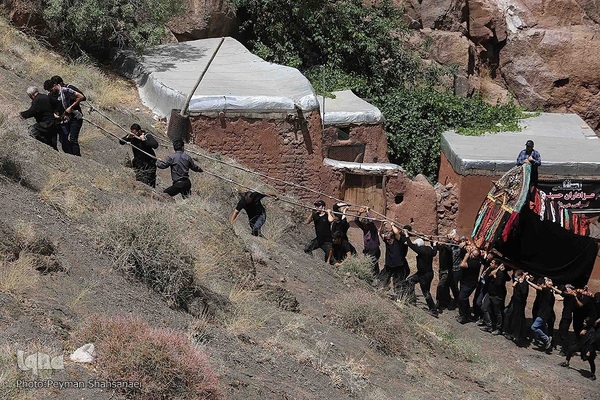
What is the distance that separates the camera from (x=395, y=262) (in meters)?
15.7

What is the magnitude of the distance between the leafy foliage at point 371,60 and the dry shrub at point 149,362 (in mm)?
16298

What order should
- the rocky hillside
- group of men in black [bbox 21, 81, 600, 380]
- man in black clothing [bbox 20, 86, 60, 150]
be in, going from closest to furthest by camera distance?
man in black clothing [bbox 20, 86, 60, 150] → group of men in black [bbox 21, 81, 600, 380] → the rocky hillside

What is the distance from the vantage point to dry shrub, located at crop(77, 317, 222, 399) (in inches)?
Result: 295

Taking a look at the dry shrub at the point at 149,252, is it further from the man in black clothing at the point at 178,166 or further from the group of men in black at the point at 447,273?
the group of men in black at the point at 447,273

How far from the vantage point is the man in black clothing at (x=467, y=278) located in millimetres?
15836

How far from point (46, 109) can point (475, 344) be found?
733 centimetres

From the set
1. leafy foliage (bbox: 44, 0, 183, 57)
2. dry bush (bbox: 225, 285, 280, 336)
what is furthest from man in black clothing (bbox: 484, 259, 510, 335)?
leafy foliage (bbox: 44, 0, 183, 57)

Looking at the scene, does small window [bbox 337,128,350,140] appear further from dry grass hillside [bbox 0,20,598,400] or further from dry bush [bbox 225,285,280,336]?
dry bush [bbox 225,285,280,336]

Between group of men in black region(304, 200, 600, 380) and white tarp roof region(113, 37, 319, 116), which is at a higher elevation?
white tarp roof region(113, 37, 319, 116)

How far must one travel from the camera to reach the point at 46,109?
14016mm

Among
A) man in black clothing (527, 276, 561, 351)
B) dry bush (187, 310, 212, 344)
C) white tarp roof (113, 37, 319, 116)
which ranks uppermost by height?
dry bush (187, 310, 212, 344)

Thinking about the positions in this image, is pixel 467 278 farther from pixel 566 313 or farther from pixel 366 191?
pixel 366 191

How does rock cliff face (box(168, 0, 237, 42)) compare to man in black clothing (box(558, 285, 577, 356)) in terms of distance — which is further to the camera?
rock cliff face (box(168, 0, 237, 42))

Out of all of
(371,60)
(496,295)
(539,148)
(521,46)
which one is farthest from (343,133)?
(521,46)
